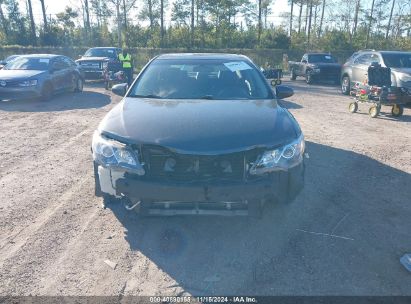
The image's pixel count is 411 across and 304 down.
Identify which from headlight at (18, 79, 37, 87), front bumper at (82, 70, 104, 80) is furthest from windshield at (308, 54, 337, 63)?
headlight at (18, 79, 37, 87)

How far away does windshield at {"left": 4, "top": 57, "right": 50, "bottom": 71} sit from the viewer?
40.0ft

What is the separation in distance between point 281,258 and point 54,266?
192 cm

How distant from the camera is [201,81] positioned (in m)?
4.62

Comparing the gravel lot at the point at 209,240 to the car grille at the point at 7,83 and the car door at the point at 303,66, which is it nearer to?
the car grille at the point at 7,83

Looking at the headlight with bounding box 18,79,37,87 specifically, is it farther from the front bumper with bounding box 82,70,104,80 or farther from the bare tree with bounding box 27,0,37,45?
the bare tree with bounding box 27,0,37,45

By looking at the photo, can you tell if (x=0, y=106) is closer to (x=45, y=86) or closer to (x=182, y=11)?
(x=45, y=86)

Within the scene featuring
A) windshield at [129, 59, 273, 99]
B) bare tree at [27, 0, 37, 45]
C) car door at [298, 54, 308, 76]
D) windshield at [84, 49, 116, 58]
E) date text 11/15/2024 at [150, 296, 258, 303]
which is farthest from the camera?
bare tree at [27, 0, 37, 45]

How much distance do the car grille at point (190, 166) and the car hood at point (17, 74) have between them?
9.82 m

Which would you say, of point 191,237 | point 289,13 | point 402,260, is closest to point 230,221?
point 191,237

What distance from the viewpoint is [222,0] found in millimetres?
33906

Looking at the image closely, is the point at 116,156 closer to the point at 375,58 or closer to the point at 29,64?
the point at 29,64

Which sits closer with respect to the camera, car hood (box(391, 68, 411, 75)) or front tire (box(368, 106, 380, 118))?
front tire (box(368, 106, 380, 118))

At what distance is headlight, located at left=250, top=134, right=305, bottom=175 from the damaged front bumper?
5cm

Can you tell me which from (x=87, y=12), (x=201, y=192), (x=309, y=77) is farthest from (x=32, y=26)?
(x=201, y=192)
